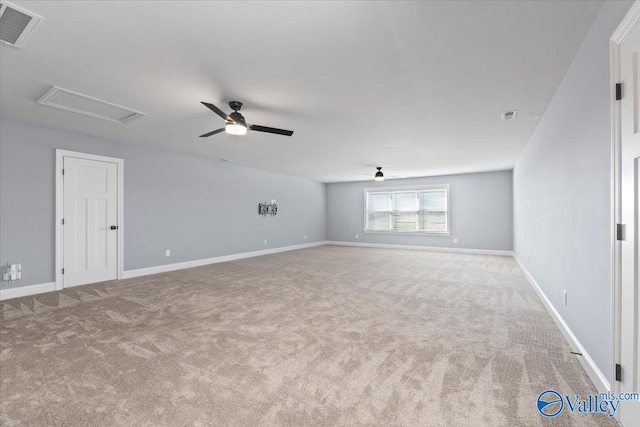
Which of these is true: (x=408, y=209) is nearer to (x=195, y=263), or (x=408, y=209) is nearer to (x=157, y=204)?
(x=195, y=263)

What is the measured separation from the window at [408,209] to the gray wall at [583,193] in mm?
5613

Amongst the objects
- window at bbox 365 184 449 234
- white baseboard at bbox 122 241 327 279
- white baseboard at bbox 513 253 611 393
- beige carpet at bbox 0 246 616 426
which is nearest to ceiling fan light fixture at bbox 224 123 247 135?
beige carpet at bbox 0 246 616 426

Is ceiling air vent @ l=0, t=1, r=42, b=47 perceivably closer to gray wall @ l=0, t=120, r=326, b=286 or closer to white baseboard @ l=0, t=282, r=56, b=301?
gray wall @ l=0, t=120, r=326, b=286

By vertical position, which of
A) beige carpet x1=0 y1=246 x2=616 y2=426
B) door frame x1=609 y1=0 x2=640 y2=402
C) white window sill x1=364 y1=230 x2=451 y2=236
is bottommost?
beige carpet x1=0 y1=246 x2=616 y2=426

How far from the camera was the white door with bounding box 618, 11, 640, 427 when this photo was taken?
1.43m

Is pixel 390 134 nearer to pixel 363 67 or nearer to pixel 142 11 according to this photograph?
pixel 363 67

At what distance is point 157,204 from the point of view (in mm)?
5762

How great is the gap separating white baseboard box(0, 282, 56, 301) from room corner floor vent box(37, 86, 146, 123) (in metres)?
2.67

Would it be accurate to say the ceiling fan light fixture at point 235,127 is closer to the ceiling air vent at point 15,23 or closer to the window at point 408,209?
the ceiling air vent at point 15,23

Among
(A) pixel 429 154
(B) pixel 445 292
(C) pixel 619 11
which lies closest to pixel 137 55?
(C) pixel 619 11

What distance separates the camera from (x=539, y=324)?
297 cm

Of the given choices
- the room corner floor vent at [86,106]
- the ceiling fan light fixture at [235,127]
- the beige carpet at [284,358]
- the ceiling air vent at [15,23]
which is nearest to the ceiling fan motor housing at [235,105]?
the ceiling fan light fixture at [235,127]

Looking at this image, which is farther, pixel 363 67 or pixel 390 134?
pixel 390 134

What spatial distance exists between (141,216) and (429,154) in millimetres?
5955
